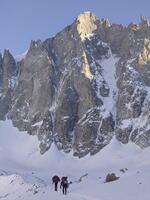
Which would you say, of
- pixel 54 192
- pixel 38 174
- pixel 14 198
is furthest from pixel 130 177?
pixel 38 174

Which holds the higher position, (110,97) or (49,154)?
(110,97)

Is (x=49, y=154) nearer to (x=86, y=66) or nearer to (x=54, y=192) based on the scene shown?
(x=86, y=66)

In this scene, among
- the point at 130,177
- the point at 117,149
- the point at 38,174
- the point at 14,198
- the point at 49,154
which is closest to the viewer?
the point at 130,177

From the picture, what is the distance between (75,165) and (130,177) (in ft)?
432

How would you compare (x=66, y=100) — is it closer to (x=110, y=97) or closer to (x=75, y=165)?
(x=110, y=97)

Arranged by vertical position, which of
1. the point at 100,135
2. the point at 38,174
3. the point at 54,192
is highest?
the point at 100,135

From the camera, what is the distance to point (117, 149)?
572ft

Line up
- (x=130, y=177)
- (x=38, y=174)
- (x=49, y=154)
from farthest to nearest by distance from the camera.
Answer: (x=49, y=154)
(x=38, y=174)
(x=130, y=177)

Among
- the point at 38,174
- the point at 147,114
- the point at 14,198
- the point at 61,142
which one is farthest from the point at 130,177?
the point at 61,142

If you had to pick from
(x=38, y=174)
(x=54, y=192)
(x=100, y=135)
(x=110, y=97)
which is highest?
(x=110, y=97)

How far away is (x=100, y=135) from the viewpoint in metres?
182

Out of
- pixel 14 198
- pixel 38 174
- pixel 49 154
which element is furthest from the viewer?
pixel 49 154

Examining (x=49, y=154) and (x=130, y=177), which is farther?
(x=49, y=154)

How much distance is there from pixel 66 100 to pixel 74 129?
1195 centimetres
